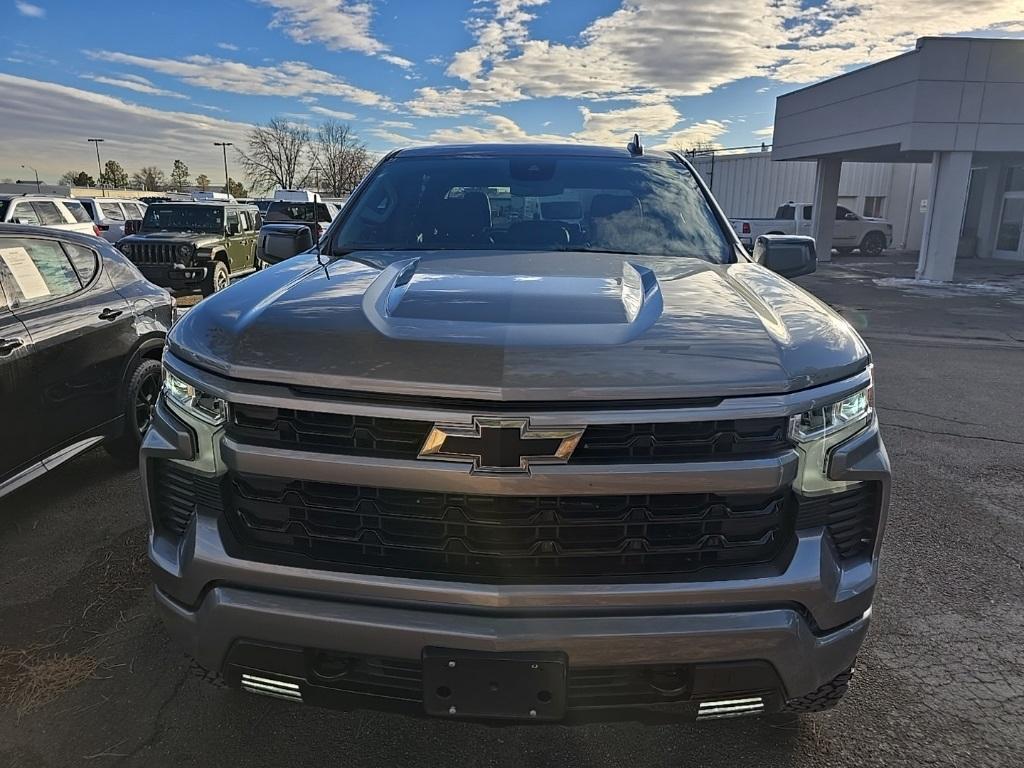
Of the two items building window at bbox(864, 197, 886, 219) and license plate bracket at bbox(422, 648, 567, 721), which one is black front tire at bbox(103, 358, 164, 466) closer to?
license plate bracket at bbox(422, 648, 567, 721)

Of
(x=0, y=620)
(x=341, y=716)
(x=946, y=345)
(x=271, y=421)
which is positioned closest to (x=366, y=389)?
(x=271, y=421)

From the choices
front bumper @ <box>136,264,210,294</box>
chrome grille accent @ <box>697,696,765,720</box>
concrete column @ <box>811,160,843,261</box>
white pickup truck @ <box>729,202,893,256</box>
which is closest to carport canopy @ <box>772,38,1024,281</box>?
concrete column @ <box>811,160,843,261</box>

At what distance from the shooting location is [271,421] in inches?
68.8

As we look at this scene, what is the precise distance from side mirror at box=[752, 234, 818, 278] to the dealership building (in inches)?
639

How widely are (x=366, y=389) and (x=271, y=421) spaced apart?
0.27 metres

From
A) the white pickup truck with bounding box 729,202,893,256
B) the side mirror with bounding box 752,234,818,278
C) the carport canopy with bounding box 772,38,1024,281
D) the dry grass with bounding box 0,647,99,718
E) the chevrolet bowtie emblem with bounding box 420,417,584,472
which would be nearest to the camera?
the chevrolet bowtie emblem with bounding box 420,417,584,472

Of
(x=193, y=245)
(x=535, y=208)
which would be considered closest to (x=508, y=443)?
(x=535, y=208)

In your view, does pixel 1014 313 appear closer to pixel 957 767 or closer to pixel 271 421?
pixel 957 767

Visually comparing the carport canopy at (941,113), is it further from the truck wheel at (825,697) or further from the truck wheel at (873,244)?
the truck wheel at (825,697)

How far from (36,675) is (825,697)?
106 inches

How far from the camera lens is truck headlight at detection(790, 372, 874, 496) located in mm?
1722

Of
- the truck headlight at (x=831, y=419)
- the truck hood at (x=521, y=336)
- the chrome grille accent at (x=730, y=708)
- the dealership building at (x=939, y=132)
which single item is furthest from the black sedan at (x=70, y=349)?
Answer: the dealership building at (x=939, y=132)

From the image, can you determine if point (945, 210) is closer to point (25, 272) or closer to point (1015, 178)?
point (1015, 178)

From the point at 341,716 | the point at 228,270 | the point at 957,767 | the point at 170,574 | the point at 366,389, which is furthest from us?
the point at 228,270
